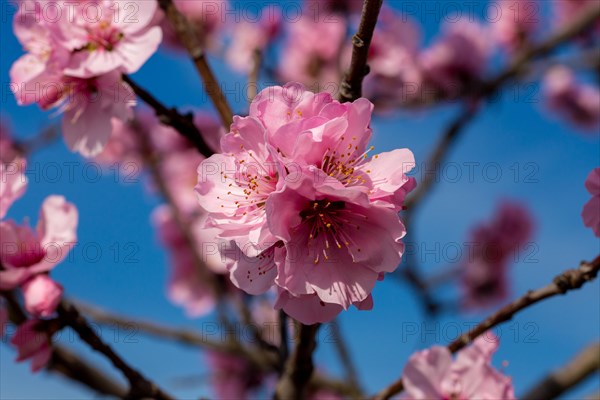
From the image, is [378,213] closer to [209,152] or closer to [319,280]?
[319,280]

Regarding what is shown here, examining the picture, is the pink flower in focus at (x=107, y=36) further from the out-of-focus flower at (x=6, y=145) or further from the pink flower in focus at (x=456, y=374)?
the out-of-focus flower at (x=6, y=145)

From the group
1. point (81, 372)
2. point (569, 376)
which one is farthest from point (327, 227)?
point (81, 372)

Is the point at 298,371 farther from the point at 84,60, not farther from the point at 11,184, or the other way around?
the point at 84,60

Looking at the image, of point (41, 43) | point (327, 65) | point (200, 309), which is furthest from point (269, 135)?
point (327, 65)

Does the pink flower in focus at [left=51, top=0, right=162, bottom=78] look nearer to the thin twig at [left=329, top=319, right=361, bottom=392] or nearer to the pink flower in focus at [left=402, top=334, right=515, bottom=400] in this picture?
the pink flower in focus at [left=402, top=334, right=515, bottom=400]

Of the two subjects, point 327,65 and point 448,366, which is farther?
point 327,65

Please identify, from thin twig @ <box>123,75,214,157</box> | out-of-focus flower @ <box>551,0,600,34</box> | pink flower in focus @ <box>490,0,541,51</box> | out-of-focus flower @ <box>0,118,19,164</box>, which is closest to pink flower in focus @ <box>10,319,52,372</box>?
thin twig @ <box>123,75,214,157</box>

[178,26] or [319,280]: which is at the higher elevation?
[178,26]
